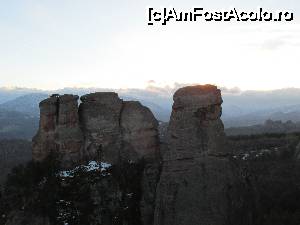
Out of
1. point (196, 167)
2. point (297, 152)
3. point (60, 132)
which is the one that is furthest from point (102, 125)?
point (297, 152)

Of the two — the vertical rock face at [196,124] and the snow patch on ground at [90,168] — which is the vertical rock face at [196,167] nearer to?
the vertical rock face at [196,124]

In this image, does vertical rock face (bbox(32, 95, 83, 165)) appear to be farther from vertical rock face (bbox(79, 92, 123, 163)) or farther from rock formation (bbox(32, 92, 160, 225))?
vertical rock face (bbox(79, 92, 123, 163))

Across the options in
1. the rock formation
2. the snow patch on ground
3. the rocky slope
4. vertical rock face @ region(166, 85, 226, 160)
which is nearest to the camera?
the rocky slope

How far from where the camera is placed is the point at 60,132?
39.7 metres

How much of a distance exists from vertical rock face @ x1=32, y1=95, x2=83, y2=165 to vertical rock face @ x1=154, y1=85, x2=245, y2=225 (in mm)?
8678

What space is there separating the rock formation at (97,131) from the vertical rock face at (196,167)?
554cm

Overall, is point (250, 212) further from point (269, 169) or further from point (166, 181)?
point (269, 169)

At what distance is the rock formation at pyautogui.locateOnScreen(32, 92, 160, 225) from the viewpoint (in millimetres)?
39312

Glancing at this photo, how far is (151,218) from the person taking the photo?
117 feet

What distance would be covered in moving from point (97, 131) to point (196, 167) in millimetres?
10076

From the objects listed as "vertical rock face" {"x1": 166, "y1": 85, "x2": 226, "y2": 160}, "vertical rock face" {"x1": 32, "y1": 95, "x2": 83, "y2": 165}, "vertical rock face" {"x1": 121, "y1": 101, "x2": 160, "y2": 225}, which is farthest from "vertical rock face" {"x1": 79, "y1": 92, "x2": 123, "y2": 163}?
"vertical rock face" {"x1": 166, "y1": 85, "x2": 226, "y2": 160}

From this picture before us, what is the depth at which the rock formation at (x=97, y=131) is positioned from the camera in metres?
Result: 39.3

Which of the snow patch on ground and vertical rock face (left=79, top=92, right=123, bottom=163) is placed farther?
vertical rock face (left=79, top=92, right=123, bottom=163)

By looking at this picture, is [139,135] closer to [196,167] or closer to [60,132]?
[60,132]
